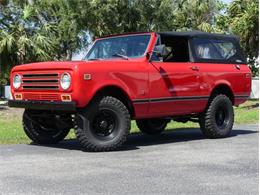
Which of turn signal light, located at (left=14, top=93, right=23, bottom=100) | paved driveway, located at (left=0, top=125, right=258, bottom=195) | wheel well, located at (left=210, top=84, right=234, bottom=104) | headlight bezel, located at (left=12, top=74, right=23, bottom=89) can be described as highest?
headlight bezel, located at (left=12, top=74, right=23, bottom=89)

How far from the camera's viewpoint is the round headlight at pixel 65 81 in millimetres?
8781

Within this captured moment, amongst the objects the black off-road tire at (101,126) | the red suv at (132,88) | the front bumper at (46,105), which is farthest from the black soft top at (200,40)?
the front bumper at (46,105)

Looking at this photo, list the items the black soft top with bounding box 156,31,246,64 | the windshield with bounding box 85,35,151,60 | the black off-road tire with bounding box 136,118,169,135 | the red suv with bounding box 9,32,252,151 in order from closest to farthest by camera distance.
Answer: the red suv with bounding box 9,32,252,151 → the windshield with bounding box 85,35,151,60 → the black soft top with bounding box 156,31,246,64 → the black off-road tire with bounding box 136,118,169,135

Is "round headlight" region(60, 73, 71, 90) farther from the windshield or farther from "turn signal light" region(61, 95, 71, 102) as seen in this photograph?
the windshield

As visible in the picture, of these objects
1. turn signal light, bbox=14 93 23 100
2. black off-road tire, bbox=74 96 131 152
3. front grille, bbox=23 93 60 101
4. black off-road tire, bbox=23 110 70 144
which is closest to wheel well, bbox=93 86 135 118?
black off-road tire, bbox=74 96 131 152

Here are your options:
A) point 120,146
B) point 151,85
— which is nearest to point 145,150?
point 120,146

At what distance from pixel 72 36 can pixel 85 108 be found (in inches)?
792

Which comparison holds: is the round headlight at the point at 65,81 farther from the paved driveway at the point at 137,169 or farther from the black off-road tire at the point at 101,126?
the paved driveway at the point at 137,169

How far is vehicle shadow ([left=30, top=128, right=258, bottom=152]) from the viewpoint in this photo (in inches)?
388

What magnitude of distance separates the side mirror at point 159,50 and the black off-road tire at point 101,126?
1206mm

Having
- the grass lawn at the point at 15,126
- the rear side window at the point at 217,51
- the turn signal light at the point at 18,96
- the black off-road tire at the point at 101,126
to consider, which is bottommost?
the grass lawn at the point at 15,126

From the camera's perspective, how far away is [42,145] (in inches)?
393

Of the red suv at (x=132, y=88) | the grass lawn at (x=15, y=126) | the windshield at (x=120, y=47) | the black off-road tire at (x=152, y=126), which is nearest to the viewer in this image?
the red suv at (x=132, y=88)

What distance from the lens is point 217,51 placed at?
1148 centimetres
